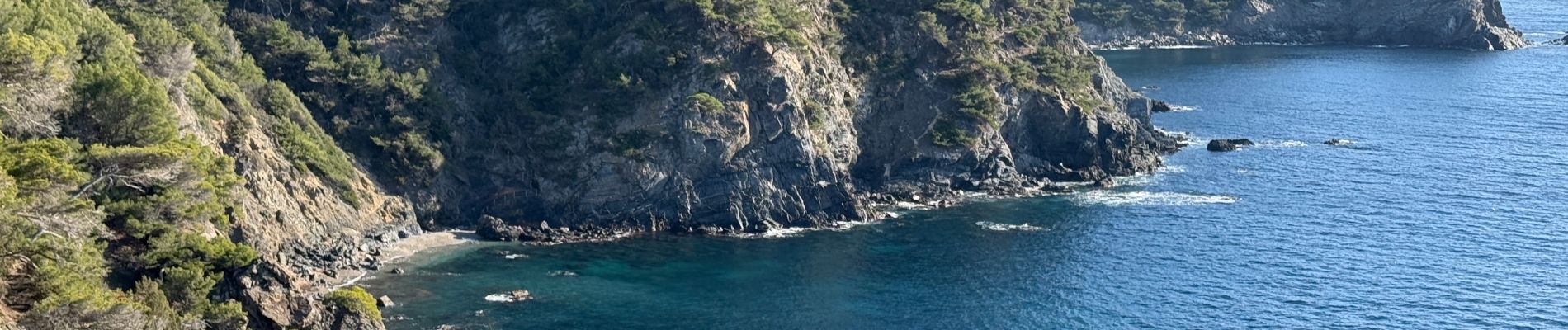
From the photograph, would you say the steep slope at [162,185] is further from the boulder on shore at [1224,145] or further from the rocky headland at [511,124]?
the boulder on shore at [1224,145]

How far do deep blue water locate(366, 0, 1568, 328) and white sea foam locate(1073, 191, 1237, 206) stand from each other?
366 millimetres

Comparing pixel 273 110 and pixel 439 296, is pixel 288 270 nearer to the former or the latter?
pixel 439 296

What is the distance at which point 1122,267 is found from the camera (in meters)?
127

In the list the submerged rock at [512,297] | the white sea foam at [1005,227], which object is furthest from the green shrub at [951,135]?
the submerged rock at [512,297]

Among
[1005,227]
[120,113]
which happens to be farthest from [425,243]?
[1005,227]

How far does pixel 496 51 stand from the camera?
493 ft

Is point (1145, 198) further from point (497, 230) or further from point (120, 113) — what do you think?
point (120, 113)

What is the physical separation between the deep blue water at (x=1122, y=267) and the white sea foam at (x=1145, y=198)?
37 cm

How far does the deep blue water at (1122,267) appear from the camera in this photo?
374 ft

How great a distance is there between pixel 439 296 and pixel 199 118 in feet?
69.6

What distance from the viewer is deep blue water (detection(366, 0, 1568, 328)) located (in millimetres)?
114062

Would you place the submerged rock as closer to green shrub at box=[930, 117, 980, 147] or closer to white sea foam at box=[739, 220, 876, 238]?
white sea foam at box=[739, 220, 876, 238]

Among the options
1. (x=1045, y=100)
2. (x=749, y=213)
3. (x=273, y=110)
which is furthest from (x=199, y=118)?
(x=1045, y=100)

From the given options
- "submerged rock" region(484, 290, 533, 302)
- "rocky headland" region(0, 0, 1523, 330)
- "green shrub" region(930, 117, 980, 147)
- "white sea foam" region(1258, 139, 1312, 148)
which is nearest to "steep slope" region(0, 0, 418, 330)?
"rocky headland" region(0, 0, 1523, 330)
